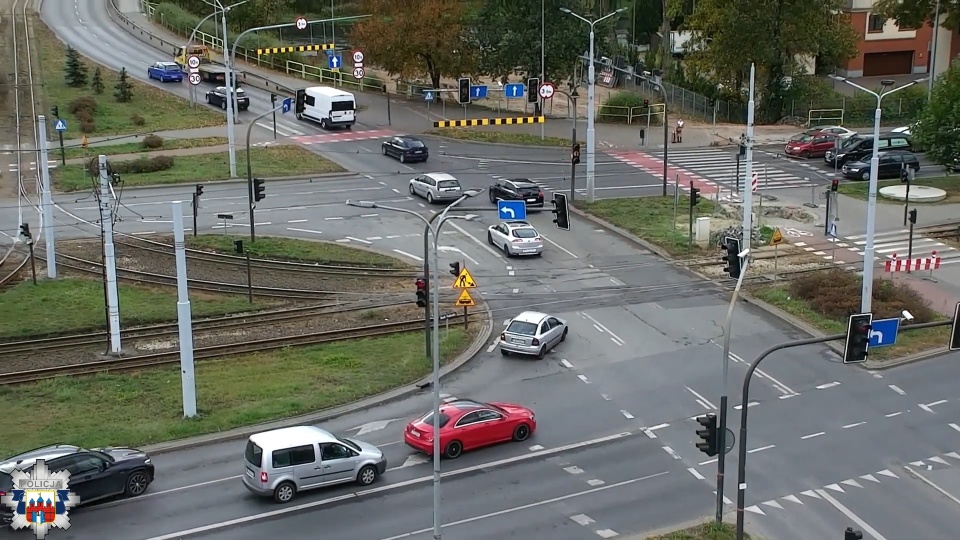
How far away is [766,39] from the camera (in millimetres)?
72688

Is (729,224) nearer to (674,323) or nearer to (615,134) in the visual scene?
(674,323)

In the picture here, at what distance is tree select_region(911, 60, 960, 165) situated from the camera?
56031mm

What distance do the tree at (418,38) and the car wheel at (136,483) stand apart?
51923mm

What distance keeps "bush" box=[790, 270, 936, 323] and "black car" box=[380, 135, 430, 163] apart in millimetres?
25753

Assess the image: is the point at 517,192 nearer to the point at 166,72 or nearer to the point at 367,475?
the point at 367,475

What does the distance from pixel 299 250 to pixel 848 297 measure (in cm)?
2114

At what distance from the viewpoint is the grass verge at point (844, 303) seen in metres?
37.5

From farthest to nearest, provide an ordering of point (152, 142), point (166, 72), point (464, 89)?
point (166, 72) < point (152, 142) < point (464, 89)

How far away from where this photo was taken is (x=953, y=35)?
83625 mm

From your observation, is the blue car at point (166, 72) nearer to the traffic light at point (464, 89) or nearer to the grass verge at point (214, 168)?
the grass verge at point (214, 168)

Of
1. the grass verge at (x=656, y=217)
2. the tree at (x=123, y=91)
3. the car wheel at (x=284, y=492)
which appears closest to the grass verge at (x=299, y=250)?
the grass verge at (x=656, y=217)

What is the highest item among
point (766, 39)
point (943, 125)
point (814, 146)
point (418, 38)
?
point (418, 38)

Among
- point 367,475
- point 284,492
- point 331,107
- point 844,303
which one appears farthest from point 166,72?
point 284,492

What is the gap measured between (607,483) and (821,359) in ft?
39.4
